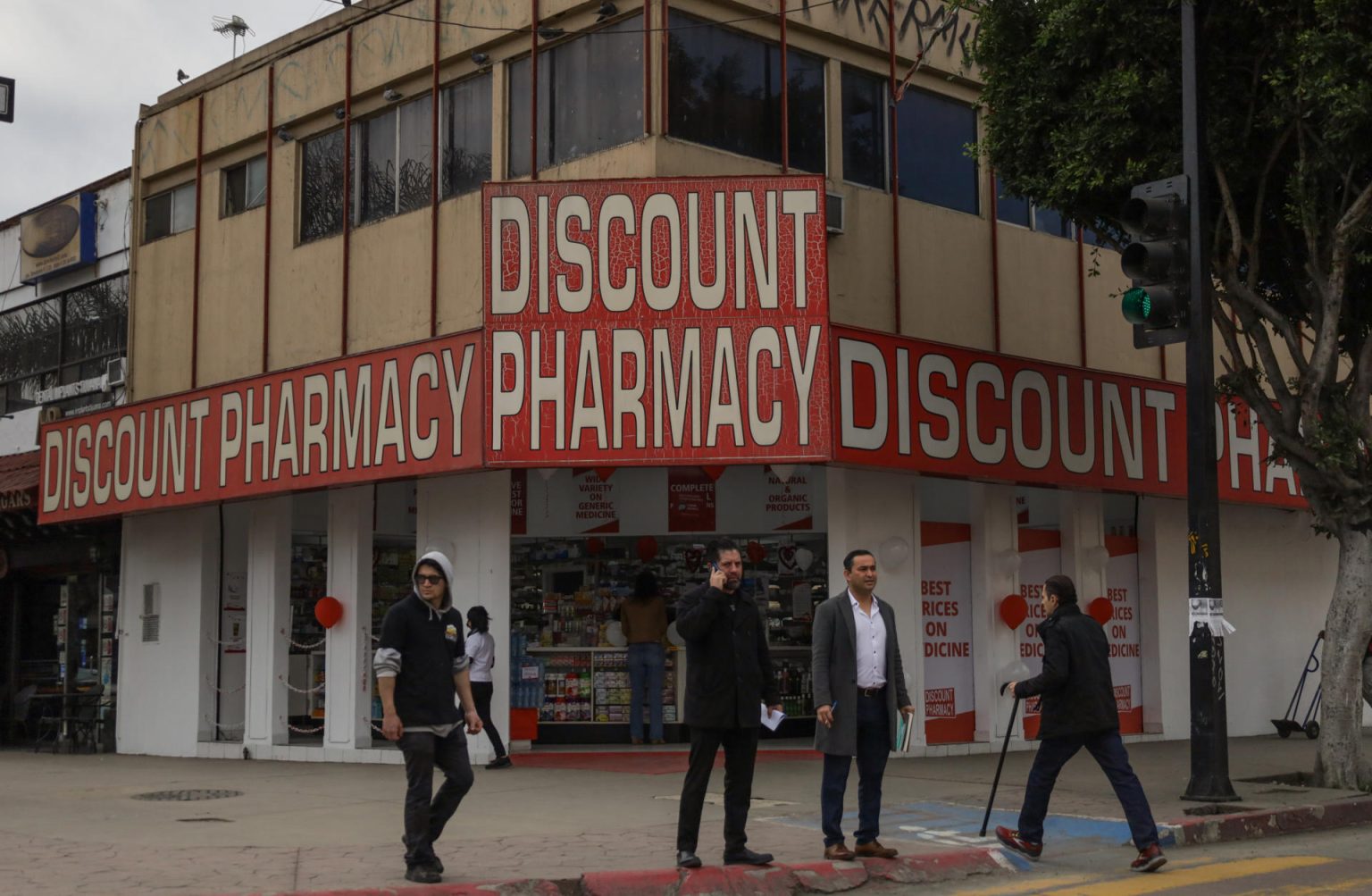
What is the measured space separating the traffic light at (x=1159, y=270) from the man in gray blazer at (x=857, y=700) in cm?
385

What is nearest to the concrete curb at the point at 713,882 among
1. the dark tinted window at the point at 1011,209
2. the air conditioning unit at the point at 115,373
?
the dark tinted window at the point at 1011,209

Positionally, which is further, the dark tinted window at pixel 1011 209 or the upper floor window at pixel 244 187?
the upper floor window at pixel 244 187

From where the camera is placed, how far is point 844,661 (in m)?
9.09

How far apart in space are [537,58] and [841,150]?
349cm

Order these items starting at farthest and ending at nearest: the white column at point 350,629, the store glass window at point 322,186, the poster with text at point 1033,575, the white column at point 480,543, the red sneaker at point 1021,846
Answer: the store glass window at point 322,186
the poster with text at point 1033,575
the white column at point 350,629
the white column at point 480,543
the red sneaker at point 1021,846

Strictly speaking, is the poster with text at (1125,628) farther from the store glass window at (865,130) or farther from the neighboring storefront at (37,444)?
the neighboring storefront at (37,444)

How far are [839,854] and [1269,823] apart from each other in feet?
Result: 13.4

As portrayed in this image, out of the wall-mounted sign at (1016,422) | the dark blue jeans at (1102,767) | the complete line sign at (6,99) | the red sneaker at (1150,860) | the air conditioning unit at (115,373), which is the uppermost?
the complete line sign at (6,99)

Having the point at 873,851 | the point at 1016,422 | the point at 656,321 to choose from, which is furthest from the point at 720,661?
the point at 1016,422

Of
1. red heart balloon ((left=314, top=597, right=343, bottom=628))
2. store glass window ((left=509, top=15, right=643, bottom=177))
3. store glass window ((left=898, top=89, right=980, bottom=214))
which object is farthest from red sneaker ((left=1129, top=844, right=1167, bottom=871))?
red heart balloon ((left=314, top=597, right=343, bottom=628))

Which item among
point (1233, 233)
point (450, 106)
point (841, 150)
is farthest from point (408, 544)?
point (1233, 233)

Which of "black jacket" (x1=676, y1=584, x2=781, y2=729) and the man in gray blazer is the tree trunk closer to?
the man in gray blazer

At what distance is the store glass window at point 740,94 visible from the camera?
15539mm

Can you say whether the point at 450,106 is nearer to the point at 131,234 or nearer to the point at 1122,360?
the point at 131,234
